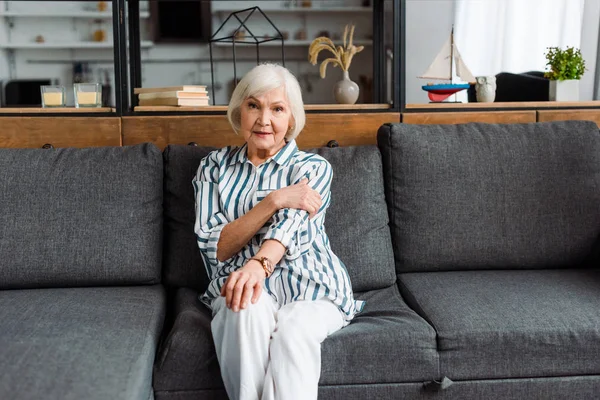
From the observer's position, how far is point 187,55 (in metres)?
6.26

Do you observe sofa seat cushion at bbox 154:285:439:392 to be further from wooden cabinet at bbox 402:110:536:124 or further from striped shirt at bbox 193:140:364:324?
wooden cabinet at bbox 402:110:536:124

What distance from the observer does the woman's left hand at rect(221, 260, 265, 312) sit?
1.62 meters

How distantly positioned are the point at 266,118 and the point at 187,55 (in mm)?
4552

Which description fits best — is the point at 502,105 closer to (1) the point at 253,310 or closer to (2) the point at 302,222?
(2) the point at 302,222

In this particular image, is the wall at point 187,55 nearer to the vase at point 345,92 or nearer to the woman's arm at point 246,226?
the vase at point 345,92

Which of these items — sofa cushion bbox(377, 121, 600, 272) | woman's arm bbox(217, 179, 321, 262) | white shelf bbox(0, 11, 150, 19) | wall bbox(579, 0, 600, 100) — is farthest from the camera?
white shelf bbox(0, 11, 150, 19)

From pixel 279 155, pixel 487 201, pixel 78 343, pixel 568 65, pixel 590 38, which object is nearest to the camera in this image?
pixel 78 343

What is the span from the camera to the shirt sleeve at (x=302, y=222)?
1.79m

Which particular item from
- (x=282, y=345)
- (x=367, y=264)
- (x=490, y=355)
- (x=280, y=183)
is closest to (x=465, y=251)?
(x=367, y=264)

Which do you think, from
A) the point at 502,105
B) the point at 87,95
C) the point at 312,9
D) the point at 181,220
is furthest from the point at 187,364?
the point at 312,9

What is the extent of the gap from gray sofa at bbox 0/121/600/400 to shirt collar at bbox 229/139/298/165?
0.23m

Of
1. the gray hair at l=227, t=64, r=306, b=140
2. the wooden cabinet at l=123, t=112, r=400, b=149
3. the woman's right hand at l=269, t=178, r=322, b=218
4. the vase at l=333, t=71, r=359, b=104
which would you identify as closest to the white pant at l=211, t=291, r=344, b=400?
the woman's right hand at l=269, t=178, r=322, b=218

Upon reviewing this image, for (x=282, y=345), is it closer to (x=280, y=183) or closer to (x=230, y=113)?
(x=280, y=183)

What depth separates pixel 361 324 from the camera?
1806 mm
